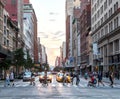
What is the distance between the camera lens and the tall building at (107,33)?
82.4m

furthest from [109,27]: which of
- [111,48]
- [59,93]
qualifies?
[59,93]

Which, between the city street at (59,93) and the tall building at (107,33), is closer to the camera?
the city street at (59,93)

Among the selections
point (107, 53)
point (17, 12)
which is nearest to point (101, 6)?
point (107, 53)

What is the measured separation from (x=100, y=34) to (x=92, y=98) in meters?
81.8

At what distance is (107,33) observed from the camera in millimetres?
93688

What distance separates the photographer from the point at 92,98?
1015 inches

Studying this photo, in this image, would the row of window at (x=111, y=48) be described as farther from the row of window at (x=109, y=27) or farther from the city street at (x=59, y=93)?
the city street at (x=59, y=93)

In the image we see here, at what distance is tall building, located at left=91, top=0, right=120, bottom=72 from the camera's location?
270 ft

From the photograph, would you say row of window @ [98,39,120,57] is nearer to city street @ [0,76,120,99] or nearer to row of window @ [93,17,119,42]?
row of window @ [93,17,119,42]

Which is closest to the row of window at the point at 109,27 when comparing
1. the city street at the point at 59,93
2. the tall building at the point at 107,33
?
the tall building at the point at 107,33

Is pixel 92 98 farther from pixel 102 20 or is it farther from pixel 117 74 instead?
pixel 102 20

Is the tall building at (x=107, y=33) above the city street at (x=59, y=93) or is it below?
above

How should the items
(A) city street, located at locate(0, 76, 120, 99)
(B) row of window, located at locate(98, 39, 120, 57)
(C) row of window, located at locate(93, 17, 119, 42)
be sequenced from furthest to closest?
(B) row of window, located at locate(98, 39, 120, 57), (C) row of window, located at locate(93, 17, 119, 42), (A) city street, located at locate(0, 76, 120, 99)

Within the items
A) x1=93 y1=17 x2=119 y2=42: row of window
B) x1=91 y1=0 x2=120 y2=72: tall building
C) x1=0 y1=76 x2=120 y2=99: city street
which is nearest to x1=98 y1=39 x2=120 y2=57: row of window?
x1=91 y1=0 x2=120 y2=72: tall building
